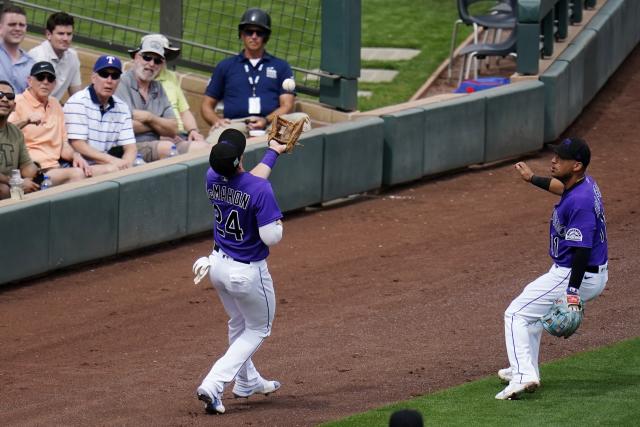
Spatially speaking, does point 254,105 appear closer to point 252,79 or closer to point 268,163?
point 252,79

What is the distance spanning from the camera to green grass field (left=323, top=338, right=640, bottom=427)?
632 centimetres

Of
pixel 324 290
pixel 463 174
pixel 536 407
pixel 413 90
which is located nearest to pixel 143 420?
pixel 536 407

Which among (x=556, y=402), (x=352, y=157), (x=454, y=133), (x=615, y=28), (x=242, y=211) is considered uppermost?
(x=615, y=28)

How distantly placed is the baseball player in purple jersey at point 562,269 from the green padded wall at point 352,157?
14.7ft

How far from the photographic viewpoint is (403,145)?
11.5m

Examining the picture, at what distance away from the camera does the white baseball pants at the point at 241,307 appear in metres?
6.54

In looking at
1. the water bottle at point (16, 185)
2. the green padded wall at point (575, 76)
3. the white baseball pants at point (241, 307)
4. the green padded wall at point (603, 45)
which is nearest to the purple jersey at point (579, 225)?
the white baseball pants at point (241, 307)

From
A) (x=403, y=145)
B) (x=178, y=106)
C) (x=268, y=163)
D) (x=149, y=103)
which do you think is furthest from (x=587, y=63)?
(x=268, y=163)

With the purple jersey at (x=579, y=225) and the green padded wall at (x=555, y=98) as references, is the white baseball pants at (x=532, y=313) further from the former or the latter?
the green padded wall at (x=555, y=98)

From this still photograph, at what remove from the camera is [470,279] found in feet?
30.2

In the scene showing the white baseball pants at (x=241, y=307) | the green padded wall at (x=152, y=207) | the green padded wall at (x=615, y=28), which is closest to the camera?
the white baseball pants at (x=241, y=307)

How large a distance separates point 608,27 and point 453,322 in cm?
692

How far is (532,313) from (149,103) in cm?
499

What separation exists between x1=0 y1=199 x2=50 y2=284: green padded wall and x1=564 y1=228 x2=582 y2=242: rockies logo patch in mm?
4204
